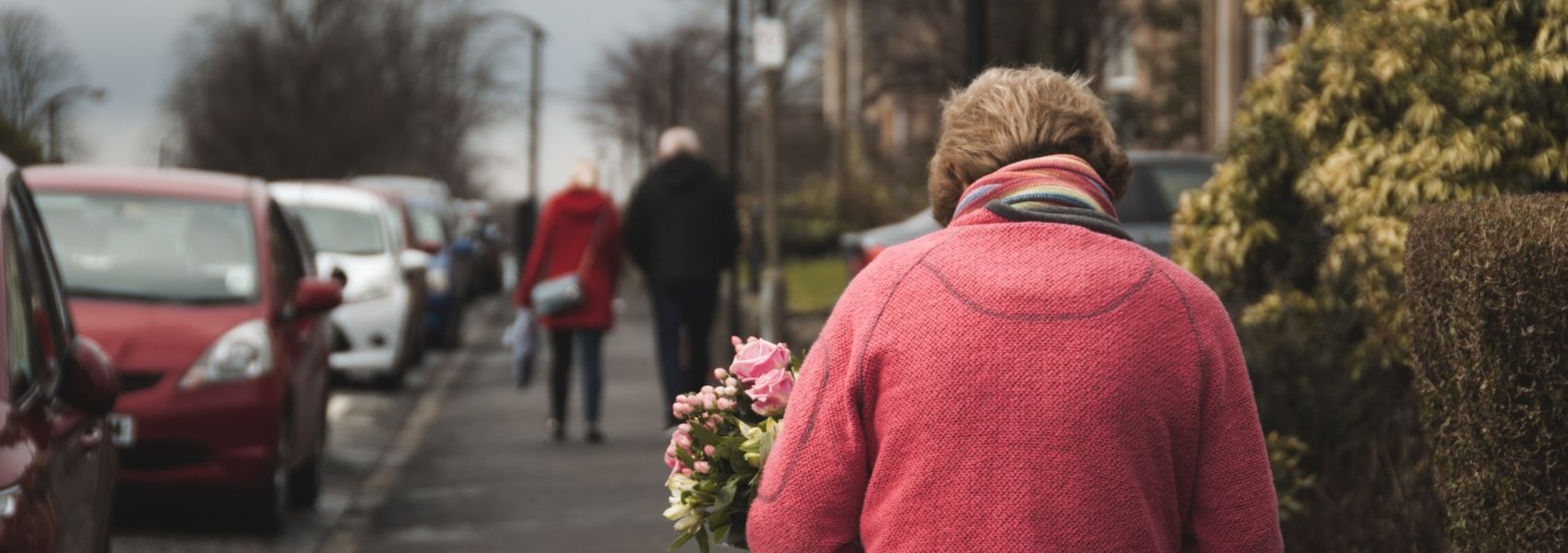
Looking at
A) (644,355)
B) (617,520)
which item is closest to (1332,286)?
(617,520)

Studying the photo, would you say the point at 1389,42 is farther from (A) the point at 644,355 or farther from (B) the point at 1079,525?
(A) the point at 644,355

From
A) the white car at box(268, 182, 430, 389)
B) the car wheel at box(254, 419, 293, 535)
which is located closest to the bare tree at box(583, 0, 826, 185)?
the white car at box(268, 182, 430, 389)

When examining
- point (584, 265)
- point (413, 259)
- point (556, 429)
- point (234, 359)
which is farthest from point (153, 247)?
point (413, 259)

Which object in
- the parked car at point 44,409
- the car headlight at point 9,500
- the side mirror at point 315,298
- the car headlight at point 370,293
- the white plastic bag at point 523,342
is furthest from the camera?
the car headlight at point 370,293

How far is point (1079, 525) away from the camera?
2941 millimetres

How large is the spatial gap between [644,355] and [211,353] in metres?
12.1

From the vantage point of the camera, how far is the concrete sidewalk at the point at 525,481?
8992mm

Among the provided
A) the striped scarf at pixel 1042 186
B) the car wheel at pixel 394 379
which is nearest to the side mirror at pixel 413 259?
the car wheel at pixel 394 379

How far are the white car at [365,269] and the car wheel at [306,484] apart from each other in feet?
18.4

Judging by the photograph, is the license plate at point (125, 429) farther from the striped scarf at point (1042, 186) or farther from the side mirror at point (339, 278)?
the striped scarf at point (1042, 186)

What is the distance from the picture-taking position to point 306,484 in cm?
987

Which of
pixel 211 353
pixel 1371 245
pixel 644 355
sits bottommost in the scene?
pixel 644 355

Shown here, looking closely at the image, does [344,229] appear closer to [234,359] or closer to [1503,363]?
[234,359]

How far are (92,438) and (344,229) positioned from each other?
42.4 ft
